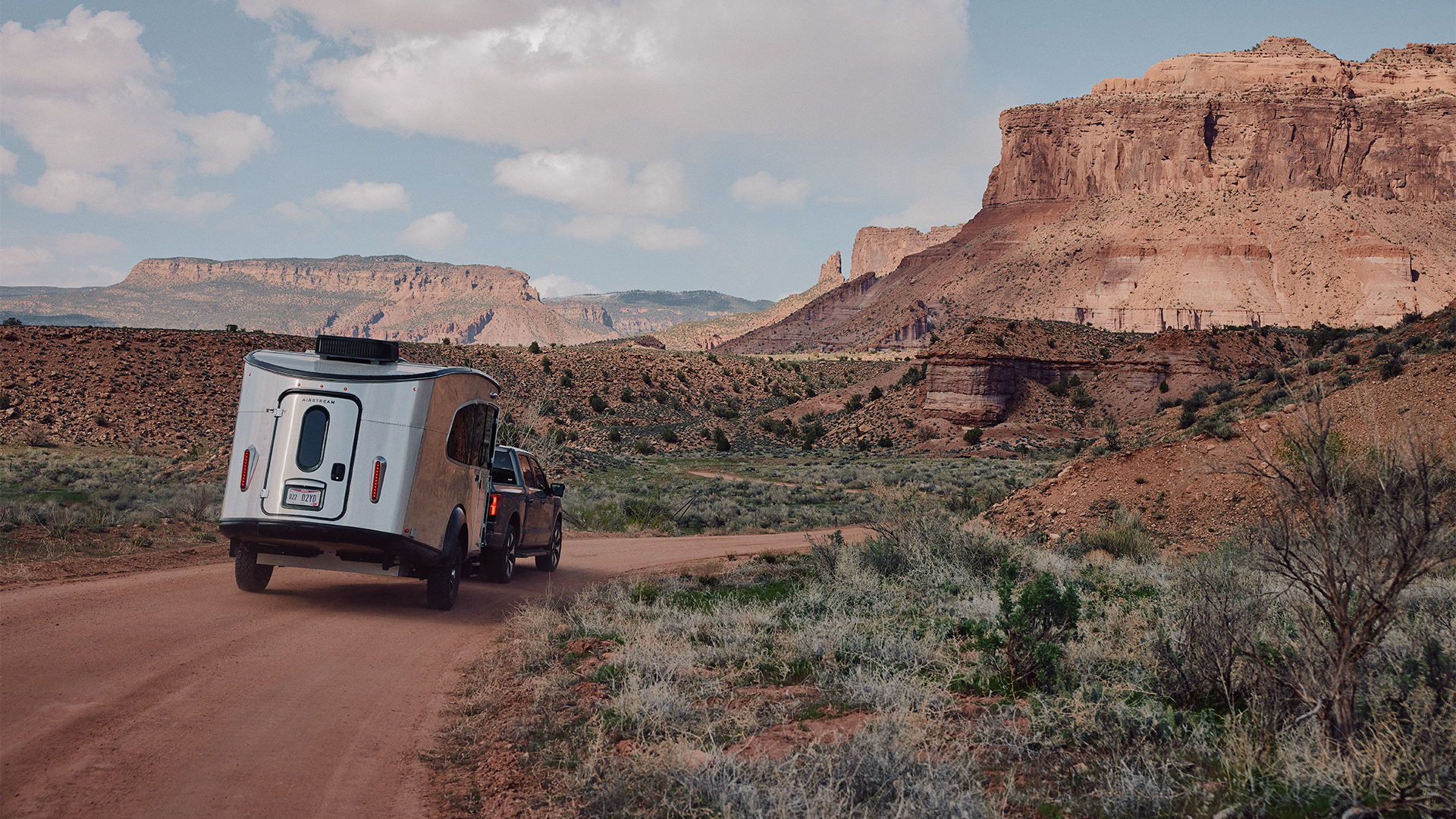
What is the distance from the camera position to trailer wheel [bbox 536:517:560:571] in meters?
13.9

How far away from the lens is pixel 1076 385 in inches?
2309

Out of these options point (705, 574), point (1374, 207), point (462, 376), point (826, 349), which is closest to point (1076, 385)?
point (705, 574)

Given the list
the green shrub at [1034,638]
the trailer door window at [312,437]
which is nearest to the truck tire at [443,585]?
the trailer door window at [312,437]

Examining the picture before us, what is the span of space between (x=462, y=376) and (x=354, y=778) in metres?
5.67

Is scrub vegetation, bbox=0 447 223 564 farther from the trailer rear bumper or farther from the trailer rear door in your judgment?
the trailer rear door

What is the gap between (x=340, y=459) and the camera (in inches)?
350

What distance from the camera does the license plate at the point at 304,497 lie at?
349 inches

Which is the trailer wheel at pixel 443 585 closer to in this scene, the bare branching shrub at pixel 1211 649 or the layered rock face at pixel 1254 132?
the bare branching shrub at pixel 1211 649

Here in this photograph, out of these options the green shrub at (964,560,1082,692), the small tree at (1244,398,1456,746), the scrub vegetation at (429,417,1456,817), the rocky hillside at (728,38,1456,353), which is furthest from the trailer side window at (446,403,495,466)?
the rocky hillside at (728,38,1456,353)

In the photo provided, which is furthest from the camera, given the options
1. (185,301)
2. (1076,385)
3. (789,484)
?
(185,301)

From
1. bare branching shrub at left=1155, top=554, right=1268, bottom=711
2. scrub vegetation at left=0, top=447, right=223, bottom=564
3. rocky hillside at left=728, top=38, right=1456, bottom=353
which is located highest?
rocky hillside at left=728, top=38, right=1456, bottom=353

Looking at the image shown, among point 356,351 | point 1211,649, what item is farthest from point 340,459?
point 1211,649

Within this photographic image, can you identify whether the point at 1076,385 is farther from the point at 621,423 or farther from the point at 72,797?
the point at 72,797

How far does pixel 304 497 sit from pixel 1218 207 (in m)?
133
